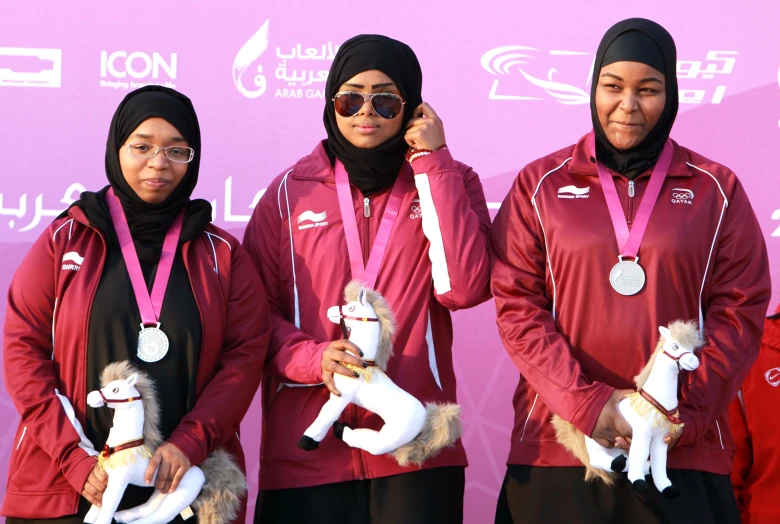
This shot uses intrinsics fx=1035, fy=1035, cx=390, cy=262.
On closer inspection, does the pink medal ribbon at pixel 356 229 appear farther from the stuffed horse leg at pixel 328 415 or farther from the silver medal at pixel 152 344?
the silver medal at pixel 152 344

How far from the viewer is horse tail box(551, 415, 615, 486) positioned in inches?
109

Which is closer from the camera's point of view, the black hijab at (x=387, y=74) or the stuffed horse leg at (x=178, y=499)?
the stuffed horse leg at (x=178, y=499)

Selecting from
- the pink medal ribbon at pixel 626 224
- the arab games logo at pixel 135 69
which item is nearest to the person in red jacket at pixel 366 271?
the pink medal ribbon at pixel 626 224

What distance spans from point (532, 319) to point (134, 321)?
109 centimetres

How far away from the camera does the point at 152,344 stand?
2.81m

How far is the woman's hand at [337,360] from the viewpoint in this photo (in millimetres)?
2824

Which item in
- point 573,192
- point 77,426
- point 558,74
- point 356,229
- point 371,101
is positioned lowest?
point 77,426

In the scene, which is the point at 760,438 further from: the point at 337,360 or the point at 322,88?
the point at 322,88

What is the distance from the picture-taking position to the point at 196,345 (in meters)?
2.87

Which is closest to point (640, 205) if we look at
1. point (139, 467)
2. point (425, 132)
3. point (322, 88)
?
point (425, 132)

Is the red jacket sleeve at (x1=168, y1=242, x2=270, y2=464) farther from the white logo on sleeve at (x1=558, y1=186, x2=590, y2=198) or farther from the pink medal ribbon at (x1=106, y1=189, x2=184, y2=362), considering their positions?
the white logo on sleeve at (x1=558, y1=186, x2=590, y2=198)

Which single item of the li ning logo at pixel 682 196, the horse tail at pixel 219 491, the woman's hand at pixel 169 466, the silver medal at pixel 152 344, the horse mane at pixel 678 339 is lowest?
the horse tail at pixel 219 491

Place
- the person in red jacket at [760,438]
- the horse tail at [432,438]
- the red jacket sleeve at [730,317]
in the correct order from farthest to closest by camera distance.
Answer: the person in red jacket at [760,438] < the horse tail at [432,438] < the red jacket sleeve at [730,317]

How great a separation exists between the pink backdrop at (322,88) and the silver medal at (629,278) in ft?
5.38
